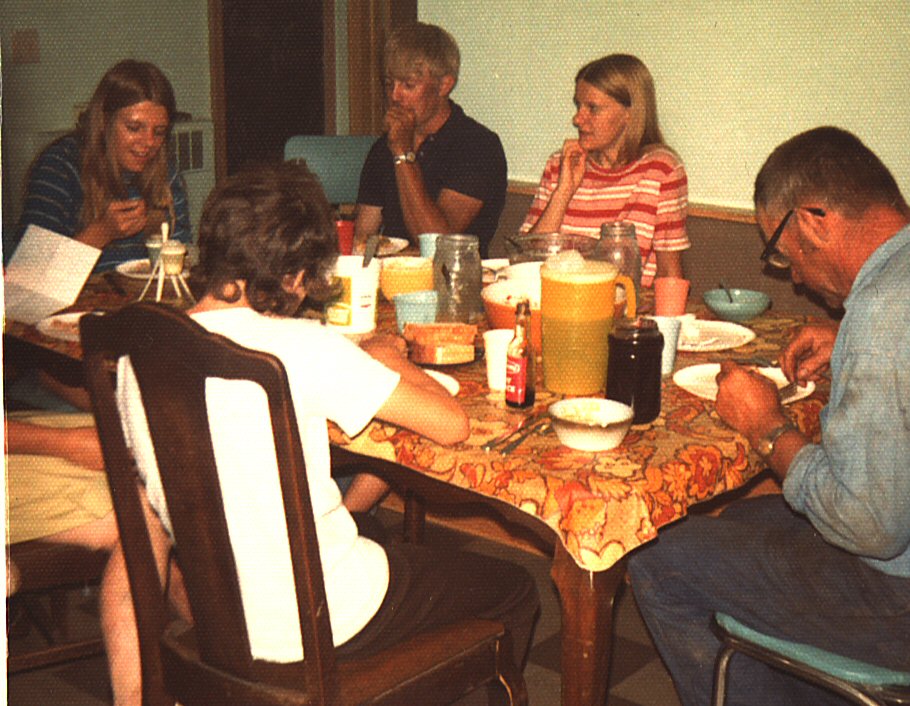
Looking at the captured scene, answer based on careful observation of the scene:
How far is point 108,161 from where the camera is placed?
112 inches

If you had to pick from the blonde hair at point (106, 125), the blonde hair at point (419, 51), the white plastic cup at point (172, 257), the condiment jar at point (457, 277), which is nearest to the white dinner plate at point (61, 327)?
the white plastic cup at point (172, 257)

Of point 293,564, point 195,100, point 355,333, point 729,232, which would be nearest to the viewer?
point 293,564

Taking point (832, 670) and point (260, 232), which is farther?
point (260, 232)

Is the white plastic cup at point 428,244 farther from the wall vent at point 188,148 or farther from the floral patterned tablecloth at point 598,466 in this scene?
the wall vent at point 188,148

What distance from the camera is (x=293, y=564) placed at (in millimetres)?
1312

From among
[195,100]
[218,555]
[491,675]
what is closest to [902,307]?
[491,675]

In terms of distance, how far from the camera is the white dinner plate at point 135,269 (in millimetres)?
2566

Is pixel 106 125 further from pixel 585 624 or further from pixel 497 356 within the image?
pixel 585 624

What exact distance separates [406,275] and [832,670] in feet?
3.93

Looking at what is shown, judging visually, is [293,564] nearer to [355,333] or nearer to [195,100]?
[355,333]

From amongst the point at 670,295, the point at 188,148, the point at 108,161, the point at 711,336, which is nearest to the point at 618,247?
the point at 670,295

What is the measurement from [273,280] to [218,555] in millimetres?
416

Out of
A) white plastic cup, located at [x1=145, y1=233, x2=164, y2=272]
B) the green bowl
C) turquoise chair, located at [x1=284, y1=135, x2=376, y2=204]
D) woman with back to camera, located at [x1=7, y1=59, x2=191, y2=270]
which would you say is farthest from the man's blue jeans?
turquoise chair, located at [x1=284, y1=135, x2=376, y2=204]

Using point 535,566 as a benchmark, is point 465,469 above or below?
above
